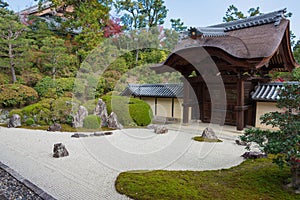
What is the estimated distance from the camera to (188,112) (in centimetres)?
913

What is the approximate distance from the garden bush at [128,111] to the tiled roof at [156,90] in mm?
1553

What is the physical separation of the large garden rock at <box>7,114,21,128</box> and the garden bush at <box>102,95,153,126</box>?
139 inches

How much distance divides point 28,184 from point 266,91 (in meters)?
7.80

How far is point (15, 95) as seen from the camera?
35.6 ft

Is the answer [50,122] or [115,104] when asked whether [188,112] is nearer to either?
[115,104]

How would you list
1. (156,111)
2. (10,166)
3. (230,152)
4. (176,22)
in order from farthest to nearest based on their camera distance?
(176,22) < (156,111) < (230,152) < (10,166)

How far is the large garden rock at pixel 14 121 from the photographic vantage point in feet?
26.9

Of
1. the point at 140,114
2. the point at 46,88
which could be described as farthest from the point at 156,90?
the point at 46,88

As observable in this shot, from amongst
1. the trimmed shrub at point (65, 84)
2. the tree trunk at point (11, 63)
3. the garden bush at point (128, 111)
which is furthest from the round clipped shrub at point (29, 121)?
the tree trunk at point (11, 63)

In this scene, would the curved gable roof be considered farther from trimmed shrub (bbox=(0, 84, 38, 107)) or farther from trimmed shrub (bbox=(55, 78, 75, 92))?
trimmed shrub (bbox=(0, 84, 38, 107))

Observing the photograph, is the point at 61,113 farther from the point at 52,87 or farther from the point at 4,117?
the point at 52,87

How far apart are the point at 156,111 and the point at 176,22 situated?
16.0 metres

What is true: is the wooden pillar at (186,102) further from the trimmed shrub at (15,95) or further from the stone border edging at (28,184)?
the trimmed shrub at (15,95)

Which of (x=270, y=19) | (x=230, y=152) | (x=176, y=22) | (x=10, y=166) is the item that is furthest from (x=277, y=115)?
(x=176, y=22)
